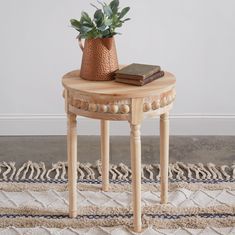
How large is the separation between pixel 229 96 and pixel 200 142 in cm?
29

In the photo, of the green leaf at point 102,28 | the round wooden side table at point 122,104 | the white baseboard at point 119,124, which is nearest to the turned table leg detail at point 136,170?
the round wooden side table at point 122,104

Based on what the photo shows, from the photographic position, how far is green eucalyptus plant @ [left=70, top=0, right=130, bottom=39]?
5.17ft

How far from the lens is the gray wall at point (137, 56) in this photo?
2.47 m

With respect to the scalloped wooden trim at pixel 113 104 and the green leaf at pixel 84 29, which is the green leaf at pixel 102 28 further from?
the scalloped wooden trim at pixel 113 104

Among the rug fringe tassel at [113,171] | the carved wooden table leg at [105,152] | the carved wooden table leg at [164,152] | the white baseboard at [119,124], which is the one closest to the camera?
the carved wooden table leg at [164,152]

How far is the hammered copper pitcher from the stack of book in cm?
4

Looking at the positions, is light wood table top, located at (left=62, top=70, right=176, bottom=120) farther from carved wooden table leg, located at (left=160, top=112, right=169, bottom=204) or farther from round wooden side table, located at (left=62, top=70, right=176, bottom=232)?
carved wooden table leg, located at (left=160, top=112, right=169, bottom=204)

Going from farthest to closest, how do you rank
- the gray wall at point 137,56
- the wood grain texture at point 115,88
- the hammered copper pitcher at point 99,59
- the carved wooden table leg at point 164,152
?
the gray wall at point 137,56 < the carved wooden table leg at point 164,152 < the hammered copper pitcher at point 99,59 < the wood grain texture at point 115,88

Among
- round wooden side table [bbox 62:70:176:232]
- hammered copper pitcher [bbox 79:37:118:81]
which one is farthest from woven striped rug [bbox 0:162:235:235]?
hammered copper pitcher [bbox 79:37:118:81]

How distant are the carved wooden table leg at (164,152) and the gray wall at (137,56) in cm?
80

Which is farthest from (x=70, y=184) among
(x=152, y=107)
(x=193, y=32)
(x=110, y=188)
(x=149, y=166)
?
(x=193, y=32)

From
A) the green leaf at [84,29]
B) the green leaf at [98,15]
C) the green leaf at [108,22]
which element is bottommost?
the green leaf at [84,29]

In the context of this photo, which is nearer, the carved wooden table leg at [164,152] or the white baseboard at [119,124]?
the carved wooden table leg at [164,152]

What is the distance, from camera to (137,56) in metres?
2.52
